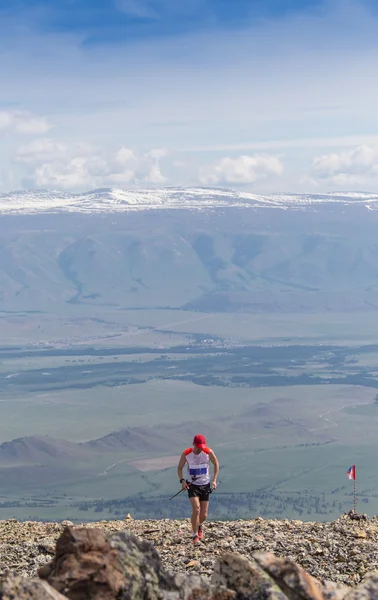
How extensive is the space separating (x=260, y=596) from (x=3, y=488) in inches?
4937

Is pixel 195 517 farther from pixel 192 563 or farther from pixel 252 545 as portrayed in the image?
pixel 192 563

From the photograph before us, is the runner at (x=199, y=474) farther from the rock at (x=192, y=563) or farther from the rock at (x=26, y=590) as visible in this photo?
the rock at (x=26, y=590)

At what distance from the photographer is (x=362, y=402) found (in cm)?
18925

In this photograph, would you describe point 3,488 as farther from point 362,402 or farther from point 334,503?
point 362,402

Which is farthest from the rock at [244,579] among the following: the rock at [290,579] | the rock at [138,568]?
the rock at [138,568]

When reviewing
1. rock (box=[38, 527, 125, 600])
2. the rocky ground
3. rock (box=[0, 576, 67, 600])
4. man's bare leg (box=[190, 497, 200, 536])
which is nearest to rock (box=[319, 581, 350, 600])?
rock (box=[38, 527, 125, 600])

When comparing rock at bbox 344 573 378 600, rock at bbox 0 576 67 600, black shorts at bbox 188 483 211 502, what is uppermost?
rock at bbox 0 576 67 600

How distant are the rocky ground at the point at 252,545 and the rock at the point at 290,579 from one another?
434cm

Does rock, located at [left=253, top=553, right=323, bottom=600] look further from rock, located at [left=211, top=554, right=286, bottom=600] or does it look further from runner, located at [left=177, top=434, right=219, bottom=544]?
runner, located at [left=177, top=434, right=219, bottom=544]

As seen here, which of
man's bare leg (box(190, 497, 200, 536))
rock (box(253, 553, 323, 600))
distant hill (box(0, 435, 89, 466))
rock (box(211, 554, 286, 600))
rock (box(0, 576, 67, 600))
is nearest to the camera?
rock (box(0, 576, 67, 600))

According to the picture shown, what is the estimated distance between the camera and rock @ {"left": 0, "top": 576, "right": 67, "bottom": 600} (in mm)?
9422

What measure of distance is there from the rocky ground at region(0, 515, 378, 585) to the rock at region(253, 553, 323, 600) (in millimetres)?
4343

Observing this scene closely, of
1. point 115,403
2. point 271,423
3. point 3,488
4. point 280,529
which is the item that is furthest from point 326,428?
point 280,529

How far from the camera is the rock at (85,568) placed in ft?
32.9
